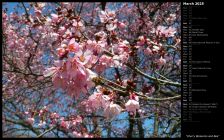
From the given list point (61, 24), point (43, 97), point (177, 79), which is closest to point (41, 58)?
point (43, 97)

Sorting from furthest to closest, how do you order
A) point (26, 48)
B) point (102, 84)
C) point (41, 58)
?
point (41, 58), point (26, 48), point (102, 84)

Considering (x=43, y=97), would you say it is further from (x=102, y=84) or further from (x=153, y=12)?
(x=102, y=84)

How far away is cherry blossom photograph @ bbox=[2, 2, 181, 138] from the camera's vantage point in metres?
2.63

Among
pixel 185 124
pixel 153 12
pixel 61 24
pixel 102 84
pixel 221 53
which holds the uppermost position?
pixel 153 12

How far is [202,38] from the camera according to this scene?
3379mm

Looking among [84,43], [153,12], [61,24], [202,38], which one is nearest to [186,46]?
[202,38]

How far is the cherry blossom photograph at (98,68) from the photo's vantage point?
2.63 metres

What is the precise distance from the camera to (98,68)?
322cm

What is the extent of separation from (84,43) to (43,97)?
701 cm

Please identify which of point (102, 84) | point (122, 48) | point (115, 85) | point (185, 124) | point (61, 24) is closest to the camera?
point (102, 84)

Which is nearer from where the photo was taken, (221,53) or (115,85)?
(115,85)

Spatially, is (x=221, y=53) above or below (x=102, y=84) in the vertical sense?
above

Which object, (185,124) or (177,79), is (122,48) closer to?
(185,124)

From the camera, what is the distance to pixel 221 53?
3.40 meters
